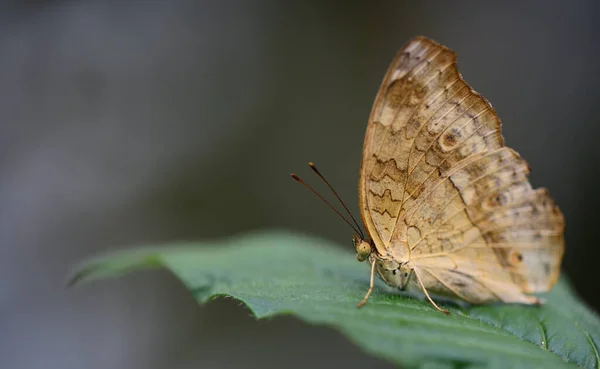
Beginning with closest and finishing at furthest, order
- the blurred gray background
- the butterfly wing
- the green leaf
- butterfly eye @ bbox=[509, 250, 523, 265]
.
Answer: the green leaf < the butterfly wing < butterfly eye @ bbox=[509, 250, 523, 265] < the blurred gray background

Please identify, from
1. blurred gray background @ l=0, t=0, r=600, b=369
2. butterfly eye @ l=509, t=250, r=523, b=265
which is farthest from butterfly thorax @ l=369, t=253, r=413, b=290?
blurred gray background @ l=0, t=0, r=600, b=369

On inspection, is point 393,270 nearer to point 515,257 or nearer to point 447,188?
point 447,188

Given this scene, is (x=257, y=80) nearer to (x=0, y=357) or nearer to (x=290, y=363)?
(x=290, y=363)

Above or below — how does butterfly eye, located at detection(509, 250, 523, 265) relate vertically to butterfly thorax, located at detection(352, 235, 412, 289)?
below

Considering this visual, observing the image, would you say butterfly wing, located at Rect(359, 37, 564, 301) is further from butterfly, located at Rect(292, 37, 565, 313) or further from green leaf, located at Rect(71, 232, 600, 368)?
green leaf, located at Rect(71, 232, 600, 368)

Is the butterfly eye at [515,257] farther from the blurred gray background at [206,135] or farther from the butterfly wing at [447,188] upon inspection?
the blurred gray background at [206,135]

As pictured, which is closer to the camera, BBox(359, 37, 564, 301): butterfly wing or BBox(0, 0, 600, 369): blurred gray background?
BBox(359, 37, 564, 301): butterfly wing

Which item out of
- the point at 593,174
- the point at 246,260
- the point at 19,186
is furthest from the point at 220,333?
the point at 593,174

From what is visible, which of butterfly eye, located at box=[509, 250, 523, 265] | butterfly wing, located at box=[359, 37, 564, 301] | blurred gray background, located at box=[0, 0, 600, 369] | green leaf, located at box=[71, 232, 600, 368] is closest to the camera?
green leaf, located at box=[71, 232, 600, 368]
